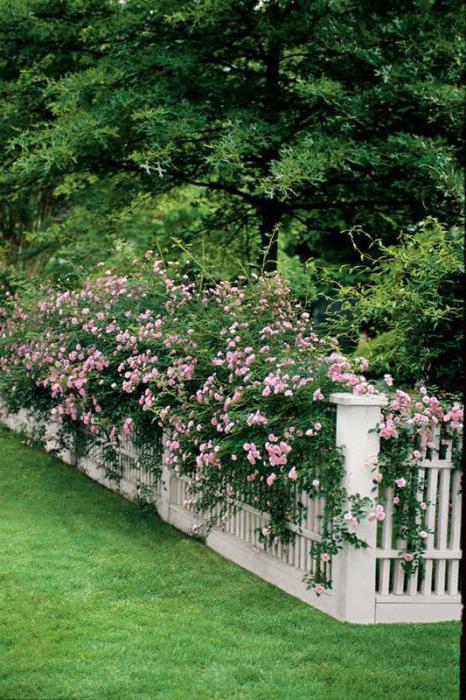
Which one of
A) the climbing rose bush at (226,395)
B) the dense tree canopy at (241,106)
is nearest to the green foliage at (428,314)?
the climbing rose bush at (226,395)

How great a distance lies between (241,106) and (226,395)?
6301 mm

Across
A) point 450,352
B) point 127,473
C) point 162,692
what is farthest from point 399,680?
point 127,473

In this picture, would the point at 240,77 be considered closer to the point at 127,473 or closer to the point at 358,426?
the point at 127,473

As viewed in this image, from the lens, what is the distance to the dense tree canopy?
1064 centimetres

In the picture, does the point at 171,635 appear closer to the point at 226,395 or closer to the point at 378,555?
the point at 378,555

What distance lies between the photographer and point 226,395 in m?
6.80

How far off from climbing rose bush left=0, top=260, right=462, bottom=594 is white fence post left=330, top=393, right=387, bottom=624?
0.23 ft

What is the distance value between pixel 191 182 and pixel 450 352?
7007mm

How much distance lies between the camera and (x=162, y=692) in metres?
4.47

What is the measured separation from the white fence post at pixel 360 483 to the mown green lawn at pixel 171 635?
145mm

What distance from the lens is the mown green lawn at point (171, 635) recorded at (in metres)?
4.59

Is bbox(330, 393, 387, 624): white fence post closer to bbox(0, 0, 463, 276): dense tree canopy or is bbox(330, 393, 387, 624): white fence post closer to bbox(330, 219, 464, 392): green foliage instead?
bbox(330, 219, 464, 392): green foliage

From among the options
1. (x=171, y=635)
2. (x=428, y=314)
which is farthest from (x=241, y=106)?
(x=171, y=635)

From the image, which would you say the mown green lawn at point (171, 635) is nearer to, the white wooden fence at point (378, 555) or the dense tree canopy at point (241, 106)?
the white wooden fence at point (378, 555)
